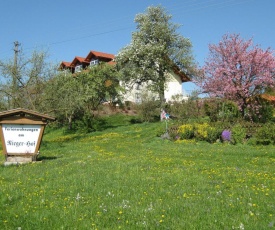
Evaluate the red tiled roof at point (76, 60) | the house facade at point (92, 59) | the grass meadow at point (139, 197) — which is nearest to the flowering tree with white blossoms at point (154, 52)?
the house facade at point (92, 59)

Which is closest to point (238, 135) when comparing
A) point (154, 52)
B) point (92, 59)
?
point (154, 52)

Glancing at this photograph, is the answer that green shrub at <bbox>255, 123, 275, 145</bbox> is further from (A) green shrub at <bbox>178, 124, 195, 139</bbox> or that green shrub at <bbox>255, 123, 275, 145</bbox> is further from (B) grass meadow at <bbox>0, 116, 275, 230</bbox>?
(B) grass meadow at <bbox>0, 116, 275, 230</bbox>

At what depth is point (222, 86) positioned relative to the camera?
26891 mm

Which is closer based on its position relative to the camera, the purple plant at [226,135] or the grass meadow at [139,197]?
the grass meadow at [139,197]

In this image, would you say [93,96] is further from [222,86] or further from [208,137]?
[208,137]

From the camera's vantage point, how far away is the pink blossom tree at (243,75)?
2616 centimetres

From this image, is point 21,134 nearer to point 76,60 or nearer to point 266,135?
point 266,135

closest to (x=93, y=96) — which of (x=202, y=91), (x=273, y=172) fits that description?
(x=202, y=91)

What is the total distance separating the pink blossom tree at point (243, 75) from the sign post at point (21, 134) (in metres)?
16.0

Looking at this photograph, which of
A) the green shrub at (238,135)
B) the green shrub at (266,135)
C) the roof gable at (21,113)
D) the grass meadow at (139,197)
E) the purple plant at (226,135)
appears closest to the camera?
the grass meadow at (139,197)

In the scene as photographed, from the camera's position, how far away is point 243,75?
26734mm

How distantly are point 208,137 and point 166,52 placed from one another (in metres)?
19.4

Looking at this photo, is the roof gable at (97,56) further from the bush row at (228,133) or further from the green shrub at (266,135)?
the green shrub at (266,135)

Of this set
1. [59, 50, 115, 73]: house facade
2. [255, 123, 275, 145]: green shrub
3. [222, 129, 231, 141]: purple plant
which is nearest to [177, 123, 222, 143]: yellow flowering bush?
[222, 129, 231, 141]: purple plant
